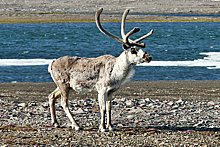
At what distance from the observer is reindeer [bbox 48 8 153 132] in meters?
9.59

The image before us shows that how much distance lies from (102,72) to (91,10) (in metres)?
65.3

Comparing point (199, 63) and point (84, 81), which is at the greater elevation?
point (84, 81)

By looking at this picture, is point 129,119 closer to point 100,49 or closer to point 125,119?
point 125,119

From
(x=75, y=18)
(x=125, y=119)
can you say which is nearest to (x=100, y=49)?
(x=125, y=119)

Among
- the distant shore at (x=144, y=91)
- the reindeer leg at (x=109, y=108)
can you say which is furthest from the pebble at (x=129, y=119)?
the distant shore at (x=144, y=91)

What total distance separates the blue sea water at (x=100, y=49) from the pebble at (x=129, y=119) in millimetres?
7412

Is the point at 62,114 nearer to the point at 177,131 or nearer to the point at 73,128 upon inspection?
the point at 73,128

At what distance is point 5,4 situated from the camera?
7762 centimetres

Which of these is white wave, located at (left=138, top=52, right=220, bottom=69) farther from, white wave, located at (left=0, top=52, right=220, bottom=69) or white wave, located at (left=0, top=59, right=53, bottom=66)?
white wave, located at (left=0, top=59, right=53, bottom=66)

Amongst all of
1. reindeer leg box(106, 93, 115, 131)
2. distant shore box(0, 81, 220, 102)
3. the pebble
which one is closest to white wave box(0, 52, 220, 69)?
distant shore box(0, 81, 220, 102)

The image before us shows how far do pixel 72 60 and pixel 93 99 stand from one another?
164 inches

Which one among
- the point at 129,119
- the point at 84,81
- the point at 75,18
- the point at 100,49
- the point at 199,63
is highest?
the point at 75,18

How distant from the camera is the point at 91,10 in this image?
7394 centimetres

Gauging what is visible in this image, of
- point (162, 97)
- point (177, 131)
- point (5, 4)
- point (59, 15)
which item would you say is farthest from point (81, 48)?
point (5, 4)
